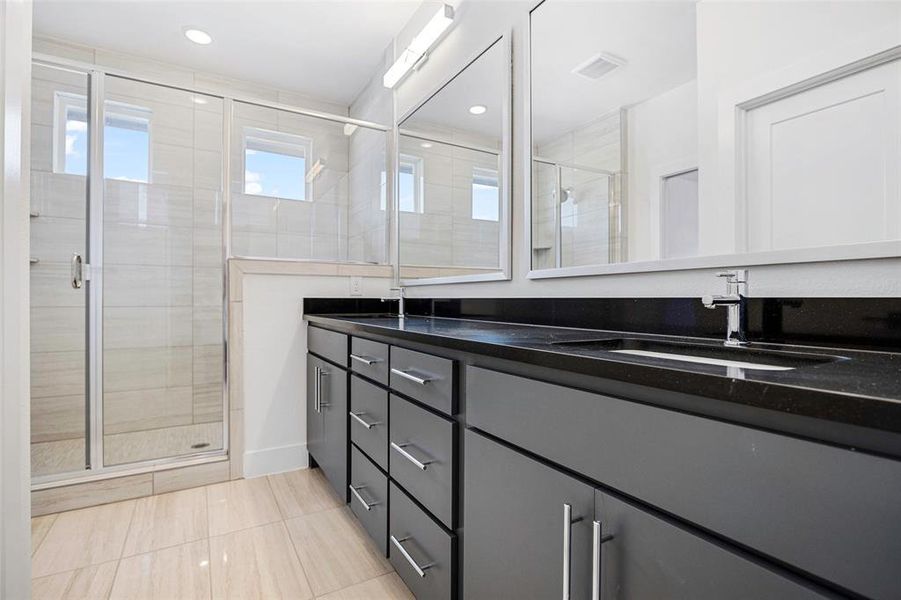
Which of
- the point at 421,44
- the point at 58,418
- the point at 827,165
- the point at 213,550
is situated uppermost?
the point at 421,44

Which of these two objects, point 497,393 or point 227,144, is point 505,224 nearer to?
point 497,393

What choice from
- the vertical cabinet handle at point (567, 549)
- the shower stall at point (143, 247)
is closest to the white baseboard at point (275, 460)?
the shower stall at point (143, 247)

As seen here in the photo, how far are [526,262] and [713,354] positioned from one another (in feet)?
2.74

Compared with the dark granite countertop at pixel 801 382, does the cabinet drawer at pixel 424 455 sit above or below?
below

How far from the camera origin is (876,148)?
81cm

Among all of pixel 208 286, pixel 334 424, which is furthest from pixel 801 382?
pixel 208 286

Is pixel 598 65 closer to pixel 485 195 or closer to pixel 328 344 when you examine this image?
pixel 485 195

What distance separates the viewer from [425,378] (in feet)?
3.78

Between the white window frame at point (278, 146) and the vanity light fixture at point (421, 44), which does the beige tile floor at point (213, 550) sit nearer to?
the white window frame at point (278, 146)

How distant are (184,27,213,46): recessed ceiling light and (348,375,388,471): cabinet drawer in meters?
2.42

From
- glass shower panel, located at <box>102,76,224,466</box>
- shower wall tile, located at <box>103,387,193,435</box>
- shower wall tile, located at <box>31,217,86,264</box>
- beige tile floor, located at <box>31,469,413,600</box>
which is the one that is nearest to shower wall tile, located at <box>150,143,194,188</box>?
glass shower panel, located at <box>102,76,224,466</box>

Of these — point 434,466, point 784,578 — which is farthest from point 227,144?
point 784,578

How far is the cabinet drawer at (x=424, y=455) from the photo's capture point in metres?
1.06

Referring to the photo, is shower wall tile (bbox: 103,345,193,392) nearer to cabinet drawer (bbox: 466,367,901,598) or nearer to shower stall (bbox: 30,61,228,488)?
shower stall (bbox: 30,61,228,488)
